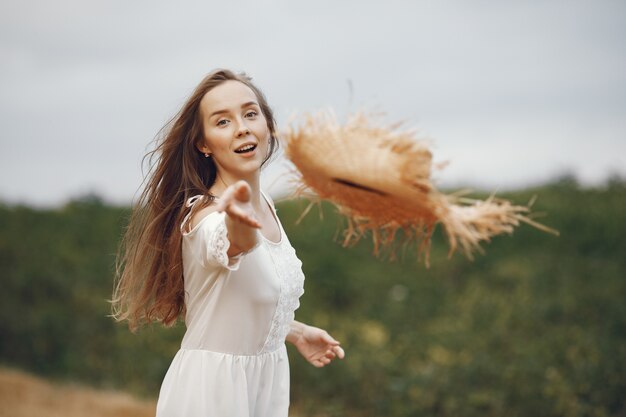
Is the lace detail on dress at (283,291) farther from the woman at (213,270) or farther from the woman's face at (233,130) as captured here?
the woman's face at (233,130)

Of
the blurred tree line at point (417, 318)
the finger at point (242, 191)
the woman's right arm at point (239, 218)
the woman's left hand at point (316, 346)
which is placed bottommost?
the blurred tree line at point (417, 318)

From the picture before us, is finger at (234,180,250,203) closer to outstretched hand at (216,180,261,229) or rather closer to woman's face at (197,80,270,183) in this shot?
outstretched hand at (216,180,261,229)

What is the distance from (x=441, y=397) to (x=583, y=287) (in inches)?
77.0

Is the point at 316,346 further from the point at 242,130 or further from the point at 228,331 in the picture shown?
the point at 242,130

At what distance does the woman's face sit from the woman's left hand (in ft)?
2.18

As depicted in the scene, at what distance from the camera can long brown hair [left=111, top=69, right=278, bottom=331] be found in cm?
234

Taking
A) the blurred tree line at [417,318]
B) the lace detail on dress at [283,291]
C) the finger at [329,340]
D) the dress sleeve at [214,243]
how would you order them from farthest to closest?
the blurred tree line at [417,318], the finger at [329,340], the lace detail on dress at [283,291], the dress sleeve at [214,243]

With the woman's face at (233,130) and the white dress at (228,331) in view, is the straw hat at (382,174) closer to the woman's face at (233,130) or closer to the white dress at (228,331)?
the woman's face at (233,130)

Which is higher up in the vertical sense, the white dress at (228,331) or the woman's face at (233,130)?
the woman's face at (233,130)

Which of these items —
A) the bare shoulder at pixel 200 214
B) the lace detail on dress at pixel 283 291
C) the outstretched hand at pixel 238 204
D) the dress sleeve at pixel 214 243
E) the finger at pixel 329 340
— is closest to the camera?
the outstretched hand at pixel 238 204

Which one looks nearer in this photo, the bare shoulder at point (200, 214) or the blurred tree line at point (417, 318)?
the bare shoulder at point (200, 214)

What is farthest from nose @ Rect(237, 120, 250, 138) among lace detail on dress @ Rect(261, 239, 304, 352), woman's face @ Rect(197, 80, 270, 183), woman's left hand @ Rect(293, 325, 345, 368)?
woman's left hand @ Rect(293, 325, 345, 368)

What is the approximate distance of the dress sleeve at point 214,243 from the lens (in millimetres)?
2008

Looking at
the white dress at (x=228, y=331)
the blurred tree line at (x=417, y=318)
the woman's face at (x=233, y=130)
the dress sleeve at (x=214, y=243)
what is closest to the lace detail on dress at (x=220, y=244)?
the dress sleeve at (x=214, y=243)
